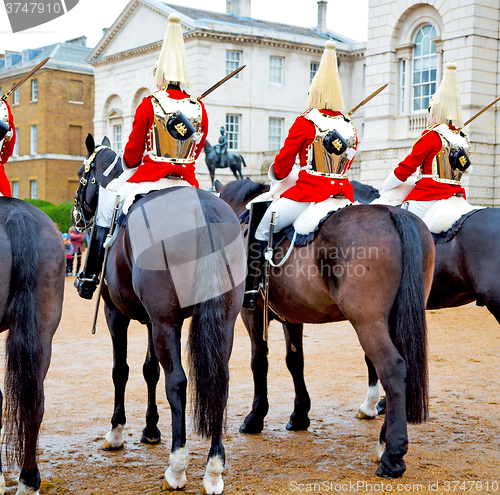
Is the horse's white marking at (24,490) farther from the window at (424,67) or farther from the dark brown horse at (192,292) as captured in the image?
the window at (424,67)

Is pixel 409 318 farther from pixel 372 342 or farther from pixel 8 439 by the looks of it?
pixel 8 439

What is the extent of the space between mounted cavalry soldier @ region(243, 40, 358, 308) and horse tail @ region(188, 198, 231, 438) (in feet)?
4.32

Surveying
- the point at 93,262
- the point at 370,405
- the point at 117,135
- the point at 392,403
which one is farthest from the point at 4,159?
the point at 117,135

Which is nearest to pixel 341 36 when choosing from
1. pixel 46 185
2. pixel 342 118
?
pixel 46 185

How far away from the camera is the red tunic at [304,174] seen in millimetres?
5625

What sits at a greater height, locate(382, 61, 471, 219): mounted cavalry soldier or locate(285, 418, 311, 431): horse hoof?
locate(382, 61, 471, 219): mounted cavalry soldier

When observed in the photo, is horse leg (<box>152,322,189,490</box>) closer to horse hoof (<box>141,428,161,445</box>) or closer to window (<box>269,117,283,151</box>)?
horse hoof (<box>141,428,161,445</box>)

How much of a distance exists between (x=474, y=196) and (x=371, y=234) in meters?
15.9

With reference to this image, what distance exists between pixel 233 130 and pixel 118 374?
30.9 metres

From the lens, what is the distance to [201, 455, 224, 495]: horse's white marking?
173 inches

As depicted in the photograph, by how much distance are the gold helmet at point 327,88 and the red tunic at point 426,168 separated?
1.19 m

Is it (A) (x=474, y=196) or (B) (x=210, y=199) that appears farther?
(A) (x=474, y=196)

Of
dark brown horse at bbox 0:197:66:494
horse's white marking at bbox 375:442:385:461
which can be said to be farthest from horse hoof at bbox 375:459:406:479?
dark brown horse at bbox 0:197:66:494

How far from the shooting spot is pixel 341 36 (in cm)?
4384
